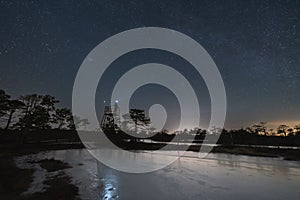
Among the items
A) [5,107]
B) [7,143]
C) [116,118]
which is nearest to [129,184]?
[5,107]

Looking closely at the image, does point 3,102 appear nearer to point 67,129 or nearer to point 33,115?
point 33,115

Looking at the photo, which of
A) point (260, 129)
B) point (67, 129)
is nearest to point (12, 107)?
point (67, 129)

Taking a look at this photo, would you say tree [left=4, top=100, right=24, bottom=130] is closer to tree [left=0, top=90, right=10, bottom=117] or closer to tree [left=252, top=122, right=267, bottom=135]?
tree [left=0, top=90, right=10, bottom=117]

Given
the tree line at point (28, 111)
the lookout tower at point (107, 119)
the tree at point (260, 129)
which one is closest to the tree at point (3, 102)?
the tree line at point (28, 111)

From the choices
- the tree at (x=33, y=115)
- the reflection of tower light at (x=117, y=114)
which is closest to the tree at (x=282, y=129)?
the reflection of tower light at (x=117, y=114)

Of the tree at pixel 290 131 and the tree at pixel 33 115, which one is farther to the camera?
the tree at pixel 290 131

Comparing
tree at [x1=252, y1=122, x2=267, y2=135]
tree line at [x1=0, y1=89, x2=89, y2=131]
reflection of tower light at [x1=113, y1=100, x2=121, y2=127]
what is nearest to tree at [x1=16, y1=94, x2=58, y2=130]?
tree line at [x1=0, y1=89, x2=89, y2=131]

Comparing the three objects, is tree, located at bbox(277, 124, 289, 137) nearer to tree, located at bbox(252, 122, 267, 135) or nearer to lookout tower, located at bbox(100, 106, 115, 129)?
tree, located at bbox(252, 122, 267, 135)

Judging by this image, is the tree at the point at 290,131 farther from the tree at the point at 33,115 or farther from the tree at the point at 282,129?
the tree at the point at 33,115

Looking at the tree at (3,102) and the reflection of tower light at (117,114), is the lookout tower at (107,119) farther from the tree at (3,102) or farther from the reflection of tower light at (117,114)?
the tree at (3,102)

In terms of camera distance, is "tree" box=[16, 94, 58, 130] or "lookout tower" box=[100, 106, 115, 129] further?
"lookout tower" box=[100, 106, 115, 129]

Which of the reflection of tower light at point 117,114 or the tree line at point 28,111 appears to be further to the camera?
the reflection of tower light at point 117,114

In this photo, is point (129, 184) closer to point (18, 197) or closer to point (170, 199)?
point (170, 199)

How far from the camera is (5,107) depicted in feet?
99.3
